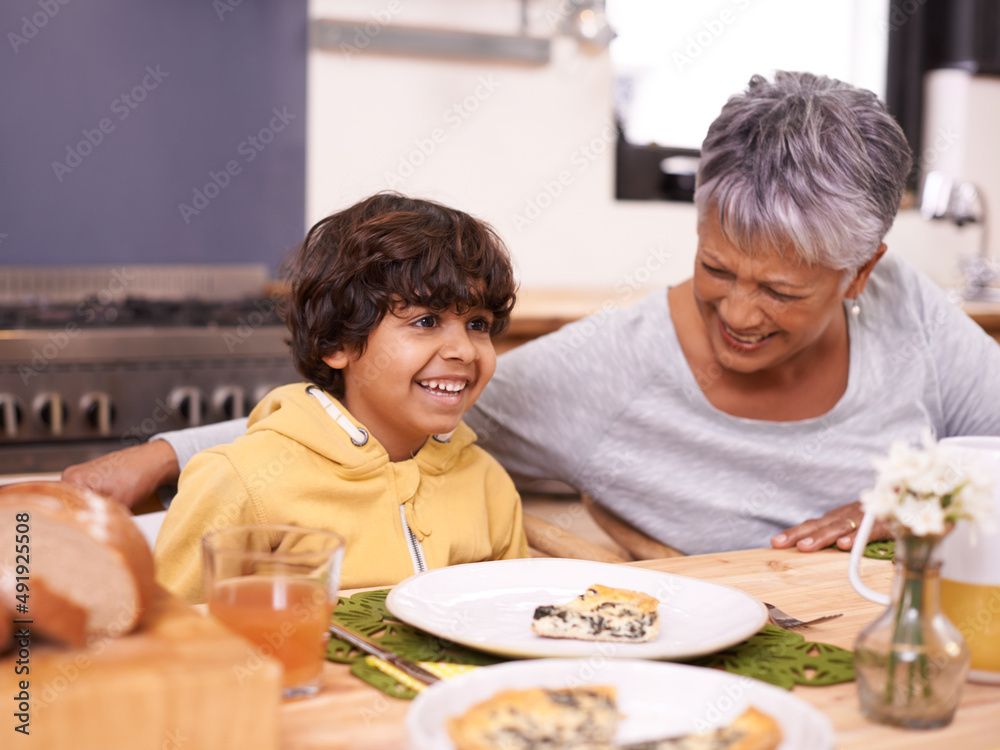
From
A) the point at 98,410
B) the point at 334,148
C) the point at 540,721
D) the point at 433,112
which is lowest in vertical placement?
the point at 98,410

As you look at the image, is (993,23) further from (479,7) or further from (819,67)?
(479,7)

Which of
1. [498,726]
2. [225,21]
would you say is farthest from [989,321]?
[498,726]

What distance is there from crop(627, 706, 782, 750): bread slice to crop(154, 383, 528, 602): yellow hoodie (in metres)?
0.58

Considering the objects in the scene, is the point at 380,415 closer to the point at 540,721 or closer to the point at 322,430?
the point at 322,430

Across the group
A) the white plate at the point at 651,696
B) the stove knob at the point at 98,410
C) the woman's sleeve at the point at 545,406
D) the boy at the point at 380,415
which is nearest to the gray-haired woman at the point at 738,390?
the woman's sleeve at the point at 545,406

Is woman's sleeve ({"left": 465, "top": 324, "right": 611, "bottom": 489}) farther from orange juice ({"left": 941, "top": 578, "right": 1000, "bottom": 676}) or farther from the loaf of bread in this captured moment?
the loaf of bread

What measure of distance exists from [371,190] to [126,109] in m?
0.70

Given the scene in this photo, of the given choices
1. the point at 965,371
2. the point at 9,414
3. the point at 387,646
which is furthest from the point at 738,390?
the point at 9,414

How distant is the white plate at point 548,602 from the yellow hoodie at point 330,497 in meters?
0.22

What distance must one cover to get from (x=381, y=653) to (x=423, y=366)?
1.69 ft

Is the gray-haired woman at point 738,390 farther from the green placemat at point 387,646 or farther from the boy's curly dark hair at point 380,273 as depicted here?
the green placemat at point 387,646

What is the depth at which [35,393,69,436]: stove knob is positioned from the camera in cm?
212

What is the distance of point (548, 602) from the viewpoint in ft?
3.16

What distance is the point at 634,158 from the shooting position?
3.46 meters
